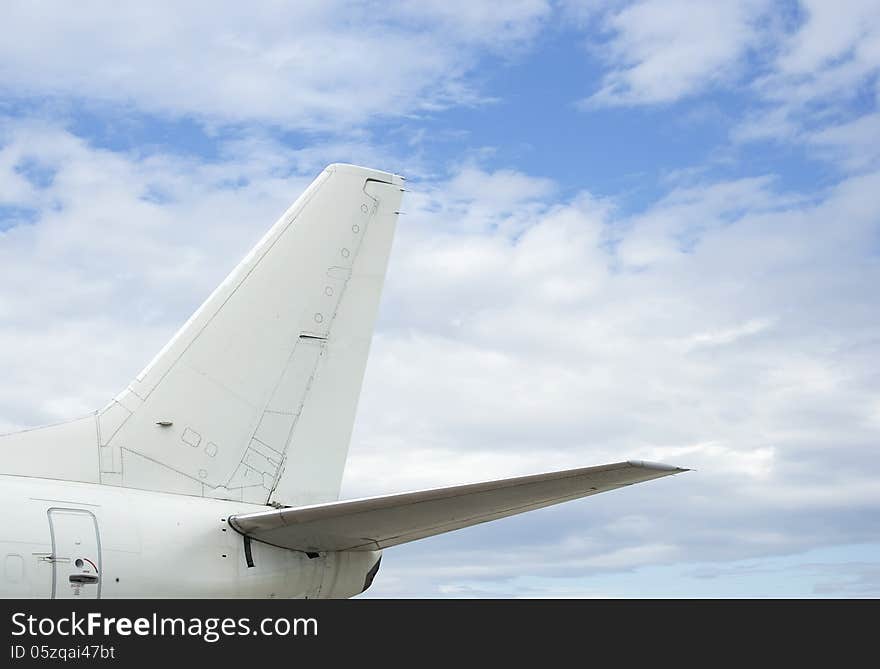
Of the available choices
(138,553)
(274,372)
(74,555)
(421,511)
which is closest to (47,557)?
(74,555)

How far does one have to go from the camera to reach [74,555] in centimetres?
1249

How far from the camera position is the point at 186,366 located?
614 inches

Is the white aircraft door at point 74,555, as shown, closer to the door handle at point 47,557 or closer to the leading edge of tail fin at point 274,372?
the door handle at point 47,557

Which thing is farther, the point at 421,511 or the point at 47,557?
the point at 421,511

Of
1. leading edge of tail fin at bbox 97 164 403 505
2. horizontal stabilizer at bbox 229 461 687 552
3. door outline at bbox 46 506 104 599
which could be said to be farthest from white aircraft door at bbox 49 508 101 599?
horizontal stabilizer at bbox 229 461 687 552

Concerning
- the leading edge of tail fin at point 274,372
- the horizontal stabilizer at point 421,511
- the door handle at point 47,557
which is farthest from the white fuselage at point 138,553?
the leading edge of tail fin at point 274,372

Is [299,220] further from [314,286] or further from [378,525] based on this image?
[378,525]

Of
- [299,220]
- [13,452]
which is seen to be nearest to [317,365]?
[299,220]

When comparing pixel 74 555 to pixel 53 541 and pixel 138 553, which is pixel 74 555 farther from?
pixel 138 553

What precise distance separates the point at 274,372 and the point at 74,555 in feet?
15.3

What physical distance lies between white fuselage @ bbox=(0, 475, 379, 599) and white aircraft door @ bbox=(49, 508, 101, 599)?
11mm

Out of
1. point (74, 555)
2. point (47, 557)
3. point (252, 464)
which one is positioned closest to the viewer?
point (47, 557)
